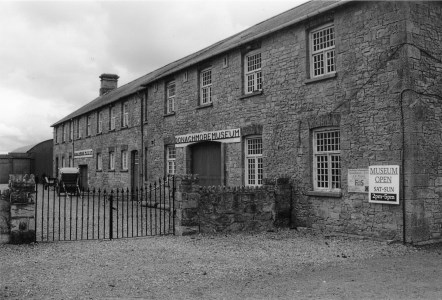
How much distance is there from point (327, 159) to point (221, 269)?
569 cm

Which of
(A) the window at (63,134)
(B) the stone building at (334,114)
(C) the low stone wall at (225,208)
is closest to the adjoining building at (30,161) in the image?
(A) the window at (63,134)

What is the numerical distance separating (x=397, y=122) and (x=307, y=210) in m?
3.72

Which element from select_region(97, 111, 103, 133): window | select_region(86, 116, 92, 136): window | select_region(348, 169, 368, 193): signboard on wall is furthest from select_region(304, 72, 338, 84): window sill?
select_region(86, 116, 92, 136): window

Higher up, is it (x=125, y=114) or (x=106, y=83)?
(x=106, y=83)

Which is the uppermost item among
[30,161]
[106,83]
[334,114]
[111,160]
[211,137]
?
[106,83]

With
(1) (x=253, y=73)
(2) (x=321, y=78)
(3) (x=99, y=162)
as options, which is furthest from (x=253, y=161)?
(3) (x=99, y=162)

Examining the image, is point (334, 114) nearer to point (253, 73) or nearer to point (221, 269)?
point (253, 73)

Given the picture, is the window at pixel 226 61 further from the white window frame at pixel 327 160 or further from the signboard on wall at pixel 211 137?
the white window frame at pixel 327 160

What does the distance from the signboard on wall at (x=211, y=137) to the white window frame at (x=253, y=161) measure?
46 cm

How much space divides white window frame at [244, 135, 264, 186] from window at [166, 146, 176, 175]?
18.4 feet

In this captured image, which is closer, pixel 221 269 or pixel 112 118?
pixel 221 269

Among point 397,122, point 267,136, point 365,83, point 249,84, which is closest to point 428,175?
point 397,122

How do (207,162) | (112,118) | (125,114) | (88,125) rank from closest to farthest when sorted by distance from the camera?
(207,162) < (125,114) < (112,118) < (88,125)

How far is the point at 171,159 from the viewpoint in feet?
65.3
